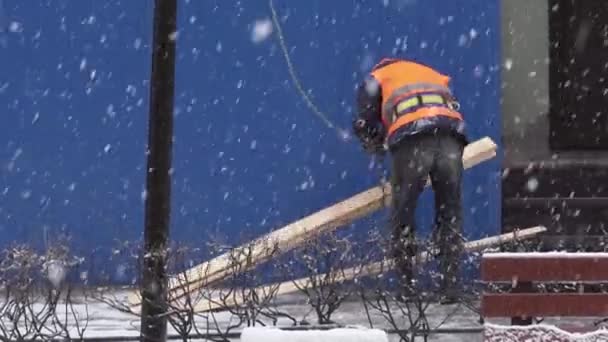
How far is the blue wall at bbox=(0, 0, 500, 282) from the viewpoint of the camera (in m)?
10.6

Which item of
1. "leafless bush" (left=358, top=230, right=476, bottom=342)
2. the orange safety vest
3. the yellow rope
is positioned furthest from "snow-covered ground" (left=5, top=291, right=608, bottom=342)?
the yellow rope

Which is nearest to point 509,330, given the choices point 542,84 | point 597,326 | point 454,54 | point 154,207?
point 597,326

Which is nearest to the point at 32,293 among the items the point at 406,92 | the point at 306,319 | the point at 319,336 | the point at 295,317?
the point at 306,319

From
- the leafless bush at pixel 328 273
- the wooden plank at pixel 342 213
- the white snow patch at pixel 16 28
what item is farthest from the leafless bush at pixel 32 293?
the white snow patch at pixel 16 28

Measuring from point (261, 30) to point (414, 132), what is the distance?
70.2 inches

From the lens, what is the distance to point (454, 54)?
→ 10586 millimetres

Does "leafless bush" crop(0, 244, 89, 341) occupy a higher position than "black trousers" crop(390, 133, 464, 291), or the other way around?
"black trousers" crop(390, 133, 464, 291)

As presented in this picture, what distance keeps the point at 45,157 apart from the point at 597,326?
5271 mm

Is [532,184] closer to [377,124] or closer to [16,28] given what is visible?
[377,124]

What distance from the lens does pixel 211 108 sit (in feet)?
34.9

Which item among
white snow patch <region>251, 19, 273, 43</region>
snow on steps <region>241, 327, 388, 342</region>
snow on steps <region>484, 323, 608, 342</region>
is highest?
white snow patch <region>251, 19, 273, 43</region>

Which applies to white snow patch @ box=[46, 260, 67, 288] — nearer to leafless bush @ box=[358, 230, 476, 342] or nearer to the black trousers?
leafless bush @ box=[358, 230, 476, 342]

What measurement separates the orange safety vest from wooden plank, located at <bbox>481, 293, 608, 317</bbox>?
311cm

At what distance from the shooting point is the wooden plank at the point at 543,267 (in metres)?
6.27
